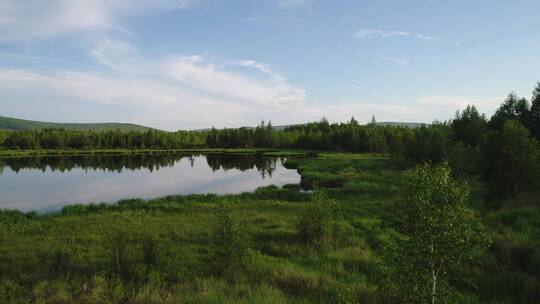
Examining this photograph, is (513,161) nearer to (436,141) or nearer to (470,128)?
(436,141)

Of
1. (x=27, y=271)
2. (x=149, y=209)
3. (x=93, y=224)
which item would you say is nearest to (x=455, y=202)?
(x=27, y=271)

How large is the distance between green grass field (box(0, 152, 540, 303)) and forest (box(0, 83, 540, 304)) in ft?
0.24

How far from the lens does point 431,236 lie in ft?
32.1

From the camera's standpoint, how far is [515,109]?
62.0 meters

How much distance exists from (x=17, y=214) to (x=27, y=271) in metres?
18.3

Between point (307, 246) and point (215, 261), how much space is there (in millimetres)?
5637

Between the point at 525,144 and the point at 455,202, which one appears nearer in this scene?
the point at 455,202

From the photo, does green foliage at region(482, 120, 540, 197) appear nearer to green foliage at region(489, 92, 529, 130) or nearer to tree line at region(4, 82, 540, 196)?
tree line at region(4, 82, 540, 196)

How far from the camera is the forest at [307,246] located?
9.99m

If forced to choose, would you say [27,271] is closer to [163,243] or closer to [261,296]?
[163,243]

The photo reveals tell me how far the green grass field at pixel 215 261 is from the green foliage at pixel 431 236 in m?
0.90

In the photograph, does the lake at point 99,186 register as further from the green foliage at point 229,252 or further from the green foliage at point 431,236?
the green foliage at point 431,236

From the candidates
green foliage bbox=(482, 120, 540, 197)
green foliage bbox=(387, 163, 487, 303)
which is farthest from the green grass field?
green foliage bbox=(482, 120, 540, 197)

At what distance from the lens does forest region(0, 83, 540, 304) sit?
9.99 meters
